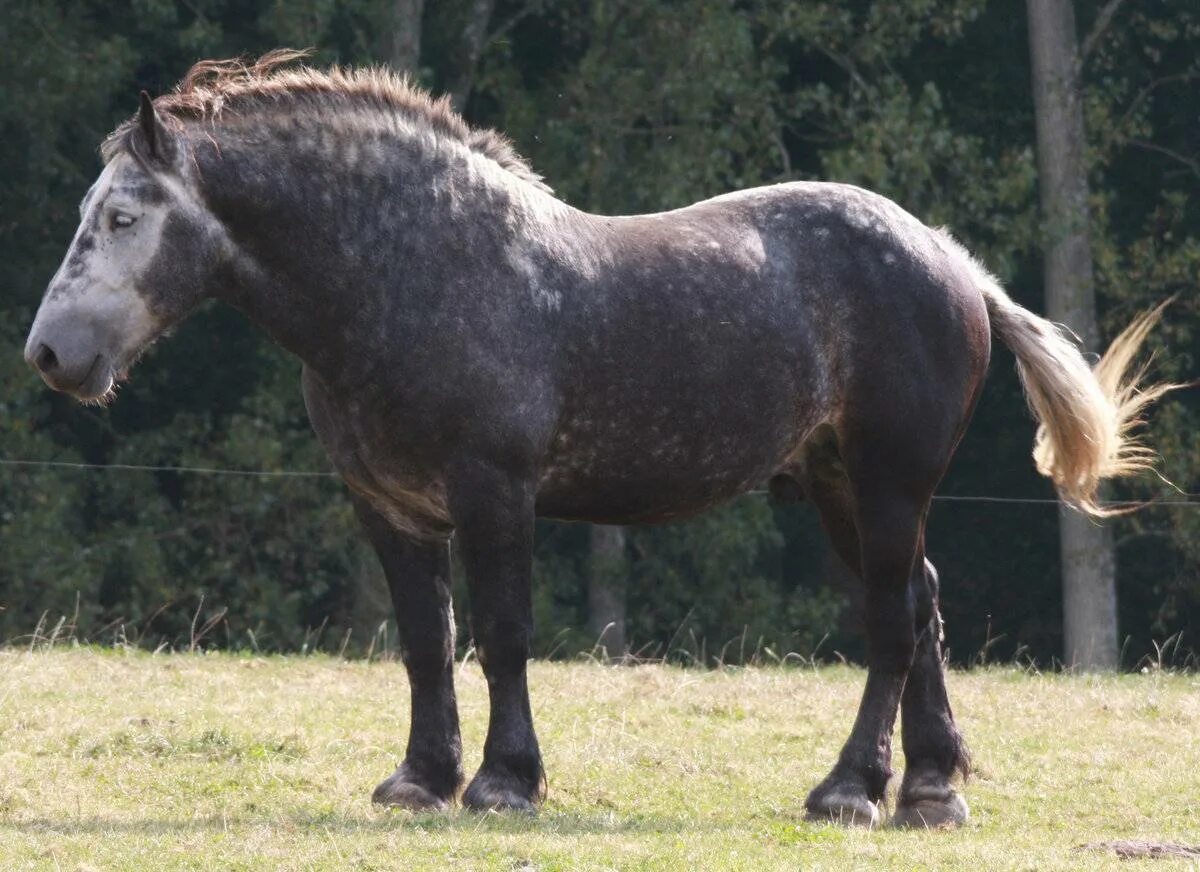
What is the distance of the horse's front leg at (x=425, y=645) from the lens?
22.6 feet

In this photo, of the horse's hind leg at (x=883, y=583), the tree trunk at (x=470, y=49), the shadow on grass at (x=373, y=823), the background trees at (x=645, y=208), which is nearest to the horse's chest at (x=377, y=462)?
the shadow on grass at (x=373, y=823)

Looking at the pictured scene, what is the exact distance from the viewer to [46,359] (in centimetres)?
613

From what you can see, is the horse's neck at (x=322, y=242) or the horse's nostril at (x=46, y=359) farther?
the horse's neck at (x=322, y=242)

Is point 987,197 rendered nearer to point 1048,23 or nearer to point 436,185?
point 1048,23

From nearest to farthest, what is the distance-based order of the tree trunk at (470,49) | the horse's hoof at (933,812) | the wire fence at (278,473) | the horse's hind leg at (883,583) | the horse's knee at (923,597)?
the horse's hoof at (933,812) < the horse's hind leg at (883,583) < the horse's knee at (923,597) < the wire fence at (278,473) < the tree trunk at (470,49)

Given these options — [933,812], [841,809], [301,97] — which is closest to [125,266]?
[301,97]

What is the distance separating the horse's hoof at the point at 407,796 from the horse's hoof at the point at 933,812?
168 centimetres

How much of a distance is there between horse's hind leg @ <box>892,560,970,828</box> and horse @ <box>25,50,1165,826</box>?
0.01 metres

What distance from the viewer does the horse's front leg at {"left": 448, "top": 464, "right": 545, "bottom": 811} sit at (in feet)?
21.0

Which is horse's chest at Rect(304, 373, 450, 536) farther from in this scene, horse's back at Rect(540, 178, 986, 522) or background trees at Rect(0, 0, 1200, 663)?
background trees at Rect(0, 0, 1200, 663)

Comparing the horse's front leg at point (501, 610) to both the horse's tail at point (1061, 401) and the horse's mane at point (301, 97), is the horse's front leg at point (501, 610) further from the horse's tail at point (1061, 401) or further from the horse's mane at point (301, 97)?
the horse's tail at point (1061, 401)

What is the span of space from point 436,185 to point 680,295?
978mm

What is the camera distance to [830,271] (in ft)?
23.8

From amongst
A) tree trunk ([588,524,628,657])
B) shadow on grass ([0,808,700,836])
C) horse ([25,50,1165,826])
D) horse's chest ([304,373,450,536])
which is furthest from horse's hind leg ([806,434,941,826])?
tree trunk ([588,524,628,657])
